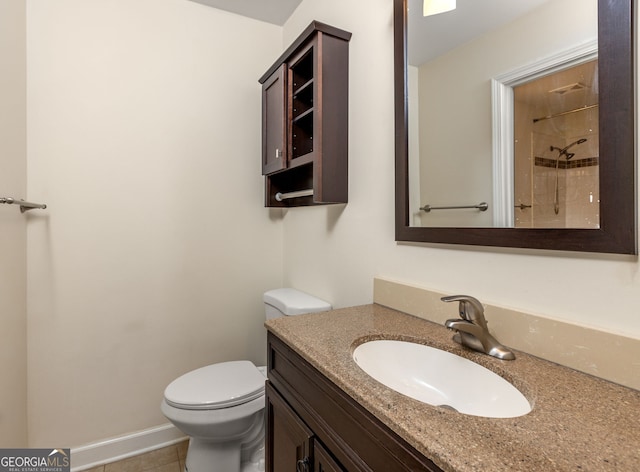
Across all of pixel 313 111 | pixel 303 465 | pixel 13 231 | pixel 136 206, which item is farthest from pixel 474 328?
pixel 13 231

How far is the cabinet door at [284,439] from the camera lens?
865 millimetres

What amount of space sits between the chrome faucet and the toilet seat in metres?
1.02

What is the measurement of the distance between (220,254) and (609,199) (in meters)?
1.79

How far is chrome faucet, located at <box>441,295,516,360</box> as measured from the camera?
816 mm

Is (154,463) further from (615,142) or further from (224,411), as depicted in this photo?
(615,142)

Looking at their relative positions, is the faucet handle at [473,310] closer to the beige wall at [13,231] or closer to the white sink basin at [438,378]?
the white sink basin at [438,378]

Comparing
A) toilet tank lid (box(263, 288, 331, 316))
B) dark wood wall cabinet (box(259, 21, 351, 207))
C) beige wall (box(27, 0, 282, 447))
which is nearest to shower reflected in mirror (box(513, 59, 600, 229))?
A: dark wood wall cabinet (box(259, 21, 351, 207))

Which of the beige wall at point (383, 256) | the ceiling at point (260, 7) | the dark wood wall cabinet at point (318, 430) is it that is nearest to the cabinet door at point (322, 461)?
the dark wood wall cabinet at point (318, 430)

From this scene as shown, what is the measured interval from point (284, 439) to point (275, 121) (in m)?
1.45

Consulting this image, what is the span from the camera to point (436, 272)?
109 cm

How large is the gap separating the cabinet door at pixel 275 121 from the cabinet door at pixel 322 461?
1.23 metres

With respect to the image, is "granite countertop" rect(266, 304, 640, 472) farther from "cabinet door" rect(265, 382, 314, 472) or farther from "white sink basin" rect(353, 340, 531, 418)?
"cabinet door" rect(265, 382, 314, 472)

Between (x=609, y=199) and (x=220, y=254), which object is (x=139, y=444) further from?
(x=609, y=199)
